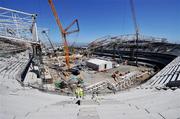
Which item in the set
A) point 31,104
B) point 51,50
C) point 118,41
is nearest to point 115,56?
point 118,41

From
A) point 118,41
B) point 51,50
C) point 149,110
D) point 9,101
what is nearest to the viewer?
point 149,110

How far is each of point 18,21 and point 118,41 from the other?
142 feet

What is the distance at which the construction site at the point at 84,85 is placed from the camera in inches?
361

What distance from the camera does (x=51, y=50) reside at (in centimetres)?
7906

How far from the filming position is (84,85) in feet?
84.2

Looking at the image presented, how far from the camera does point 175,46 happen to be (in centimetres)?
5481

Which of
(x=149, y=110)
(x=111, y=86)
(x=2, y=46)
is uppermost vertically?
(x=2, y=46)

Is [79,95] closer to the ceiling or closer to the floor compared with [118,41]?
closer to the floor

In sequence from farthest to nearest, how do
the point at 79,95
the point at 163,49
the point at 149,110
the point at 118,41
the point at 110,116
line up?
the point at 118,41 → the point at 163,49 → the point at 79,95 → the point at 149,110 → the point at 110,116

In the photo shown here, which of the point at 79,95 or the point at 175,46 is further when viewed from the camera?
the point at 175,46

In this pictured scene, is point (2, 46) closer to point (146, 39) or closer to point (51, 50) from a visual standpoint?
point (51, 50)

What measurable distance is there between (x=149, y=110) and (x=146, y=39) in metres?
56.7

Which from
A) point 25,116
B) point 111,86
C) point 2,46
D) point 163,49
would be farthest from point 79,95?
point 163,49

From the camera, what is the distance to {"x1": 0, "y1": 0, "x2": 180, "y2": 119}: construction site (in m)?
9.16
